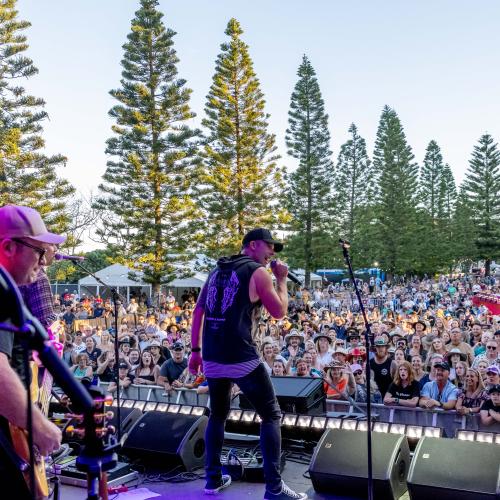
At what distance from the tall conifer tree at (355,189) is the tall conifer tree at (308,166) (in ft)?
18.6

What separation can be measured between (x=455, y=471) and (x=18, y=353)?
8.20 feet

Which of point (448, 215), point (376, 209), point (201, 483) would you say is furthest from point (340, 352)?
point (448, 215)

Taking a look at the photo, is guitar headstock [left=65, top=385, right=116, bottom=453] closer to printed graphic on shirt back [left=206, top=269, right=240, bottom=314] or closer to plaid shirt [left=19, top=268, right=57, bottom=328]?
plaid shirt [left=19, top=268, right=57, bottom=328]

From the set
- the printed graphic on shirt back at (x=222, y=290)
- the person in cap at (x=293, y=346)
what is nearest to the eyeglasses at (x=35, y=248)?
the printed graphic on shirt back at (x=222, y=290)

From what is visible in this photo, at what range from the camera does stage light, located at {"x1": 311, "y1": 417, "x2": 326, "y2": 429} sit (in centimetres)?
422

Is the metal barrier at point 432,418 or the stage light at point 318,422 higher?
the stage light at point 318,422

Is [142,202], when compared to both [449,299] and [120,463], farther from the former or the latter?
[120,463]

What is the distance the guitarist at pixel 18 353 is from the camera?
1.59m

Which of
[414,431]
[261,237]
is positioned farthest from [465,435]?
[261,237]

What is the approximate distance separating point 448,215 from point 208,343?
48928 millimetres

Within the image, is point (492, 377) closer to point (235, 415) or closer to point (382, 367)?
point (382, 367)

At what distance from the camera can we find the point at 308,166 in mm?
33094

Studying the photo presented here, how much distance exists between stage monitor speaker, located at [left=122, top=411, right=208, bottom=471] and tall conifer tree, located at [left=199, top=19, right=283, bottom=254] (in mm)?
24013

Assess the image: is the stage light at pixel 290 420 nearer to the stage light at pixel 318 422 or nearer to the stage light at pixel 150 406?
the stage light at pixel 318 422
